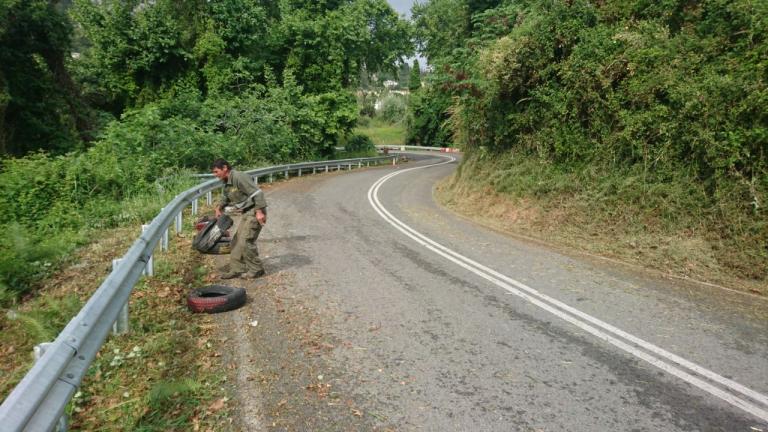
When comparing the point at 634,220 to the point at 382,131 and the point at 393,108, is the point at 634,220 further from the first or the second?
the point at 393,108

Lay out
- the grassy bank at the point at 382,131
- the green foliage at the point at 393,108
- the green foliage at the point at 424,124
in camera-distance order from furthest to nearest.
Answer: the green foliage at the point at 393,108
the grassy bank at the point at 382,131
the green foliage at the point at 424,124

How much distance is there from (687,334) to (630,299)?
46.5 inches

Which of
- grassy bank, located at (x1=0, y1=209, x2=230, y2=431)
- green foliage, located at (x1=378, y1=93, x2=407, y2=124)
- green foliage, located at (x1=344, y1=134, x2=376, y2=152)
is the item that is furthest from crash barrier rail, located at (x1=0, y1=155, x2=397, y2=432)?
green foliage, located at (x1=378, y1=93, x2=407, y2=124)

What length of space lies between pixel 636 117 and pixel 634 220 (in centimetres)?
232

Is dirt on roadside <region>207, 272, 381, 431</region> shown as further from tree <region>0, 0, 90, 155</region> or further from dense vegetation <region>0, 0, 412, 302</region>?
tree <region>0, 0, 90, 155</region>

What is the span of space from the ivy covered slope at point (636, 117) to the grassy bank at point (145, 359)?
25.7 feet

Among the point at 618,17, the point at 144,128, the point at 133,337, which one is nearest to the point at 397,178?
the point at 144,128

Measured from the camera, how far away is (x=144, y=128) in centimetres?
1673

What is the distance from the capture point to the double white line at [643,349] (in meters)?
3.78

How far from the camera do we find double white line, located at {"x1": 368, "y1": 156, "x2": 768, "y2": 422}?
3781mm

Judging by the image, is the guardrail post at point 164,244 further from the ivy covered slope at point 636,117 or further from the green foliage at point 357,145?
the green foliage at point 357,145

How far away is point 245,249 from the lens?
690cm

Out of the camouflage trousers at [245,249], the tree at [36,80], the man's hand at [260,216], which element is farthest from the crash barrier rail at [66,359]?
the tree at [36,80]

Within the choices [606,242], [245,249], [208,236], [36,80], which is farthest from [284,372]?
[36,80]
